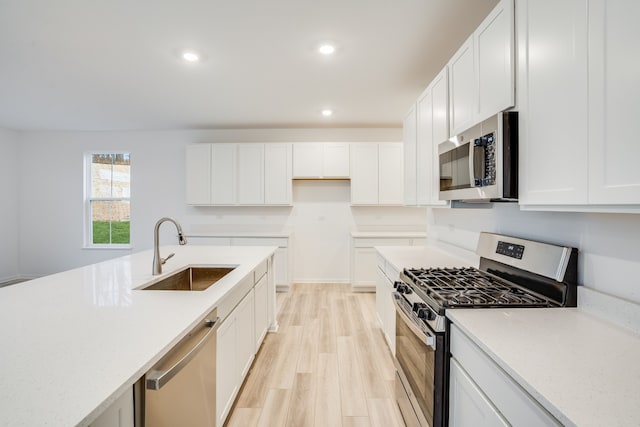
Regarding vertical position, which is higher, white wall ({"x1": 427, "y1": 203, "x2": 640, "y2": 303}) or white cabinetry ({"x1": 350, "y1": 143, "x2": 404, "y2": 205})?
white cabinetry ({"x1": 350, "y1": 143, "x2": 404, "y2": 205})

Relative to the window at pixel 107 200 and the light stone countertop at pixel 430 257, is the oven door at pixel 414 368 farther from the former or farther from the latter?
the window at pixel 107 200

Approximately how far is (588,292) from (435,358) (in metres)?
0.68

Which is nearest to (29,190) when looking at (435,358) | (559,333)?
(435,358)

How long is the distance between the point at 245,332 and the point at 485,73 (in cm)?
211

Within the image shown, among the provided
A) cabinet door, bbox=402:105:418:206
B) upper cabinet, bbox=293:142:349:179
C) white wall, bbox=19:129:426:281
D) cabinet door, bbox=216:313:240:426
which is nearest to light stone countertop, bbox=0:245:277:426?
cabinet door, bbox=216:313:240:426

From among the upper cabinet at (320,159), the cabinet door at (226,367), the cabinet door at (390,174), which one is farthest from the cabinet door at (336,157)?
the cabinet door at (226,367)

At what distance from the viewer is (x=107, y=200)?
516cm

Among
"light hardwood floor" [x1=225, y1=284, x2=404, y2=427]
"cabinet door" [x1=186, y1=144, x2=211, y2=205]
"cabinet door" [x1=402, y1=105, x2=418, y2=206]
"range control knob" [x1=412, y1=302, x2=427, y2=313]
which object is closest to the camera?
"range control knob" [x1=412, y1=302, x2=427, y2=313]

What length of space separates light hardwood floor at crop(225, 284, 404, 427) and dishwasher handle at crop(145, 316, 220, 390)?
33.1 inches

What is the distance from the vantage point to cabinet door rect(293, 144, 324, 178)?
453 centimetres

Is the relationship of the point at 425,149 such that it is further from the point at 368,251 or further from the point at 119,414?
the point at 119,414

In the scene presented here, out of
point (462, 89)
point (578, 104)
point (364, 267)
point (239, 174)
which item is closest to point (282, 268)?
point (364, 267)

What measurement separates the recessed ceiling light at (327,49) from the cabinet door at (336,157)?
6.85ft

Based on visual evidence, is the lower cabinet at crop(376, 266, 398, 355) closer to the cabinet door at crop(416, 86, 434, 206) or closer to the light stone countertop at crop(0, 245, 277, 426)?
the cabinet door at crop(416, 86, 434, 206)
